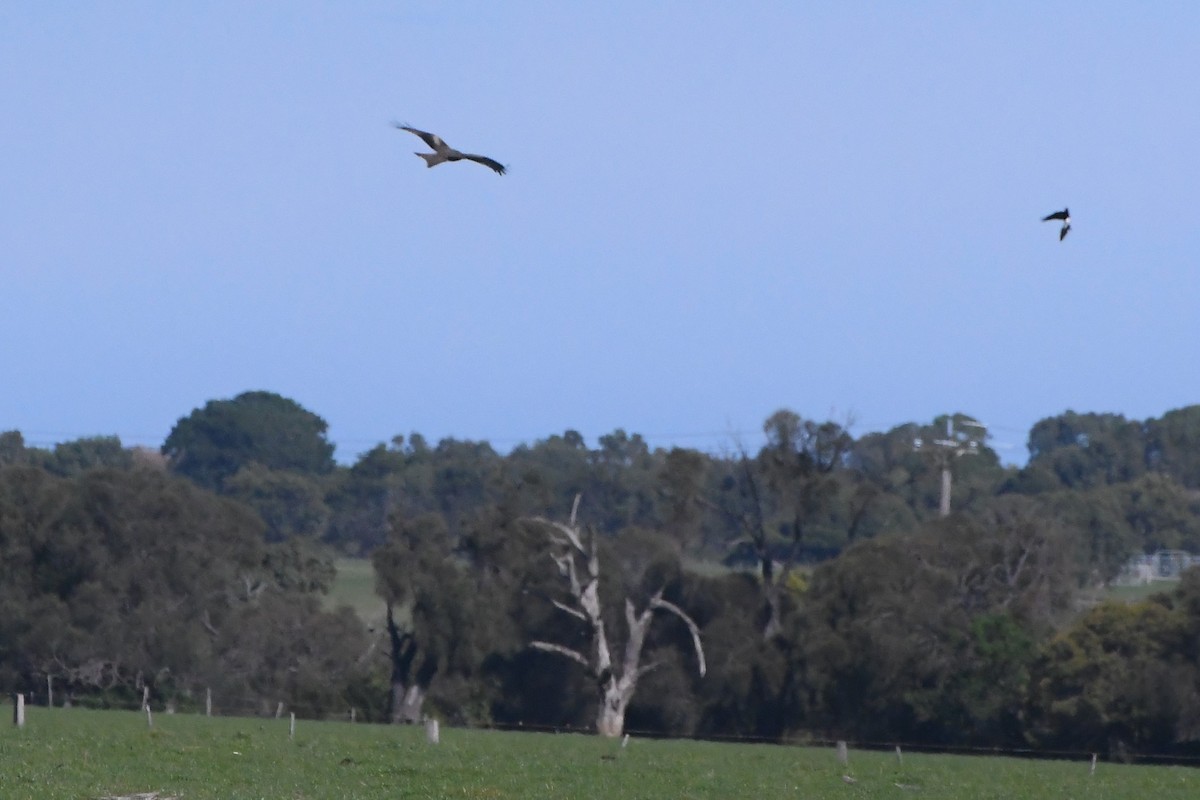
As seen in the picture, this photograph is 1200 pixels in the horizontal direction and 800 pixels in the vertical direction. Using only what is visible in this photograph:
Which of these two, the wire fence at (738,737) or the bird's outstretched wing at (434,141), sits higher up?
the bird's outstretched wing at (434,141)

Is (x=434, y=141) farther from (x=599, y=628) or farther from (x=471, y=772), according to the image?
(x=599, y=628)

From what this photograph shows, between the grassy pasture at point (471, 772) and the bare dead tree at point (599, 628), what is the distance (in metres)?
17.9

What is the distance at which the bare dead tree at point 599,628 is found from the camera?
60031mm

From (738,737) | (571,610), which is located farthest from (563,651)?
(738,737)

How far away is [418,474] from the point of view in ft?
372

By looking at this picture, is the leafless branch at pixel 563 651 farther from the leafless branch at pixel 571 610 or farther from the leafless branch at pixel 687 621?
the leafless branch at pixel 687 621

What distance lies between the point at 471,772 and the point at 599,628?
31517mm

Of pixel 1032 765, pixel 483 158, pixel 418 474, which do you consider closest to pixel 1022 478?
pixel 418 474

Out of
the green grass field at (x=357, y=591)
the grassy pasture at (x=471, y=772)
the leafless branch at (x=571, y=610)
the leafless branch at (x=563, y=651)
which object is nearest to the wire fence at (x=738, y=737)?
the leafless branch at (x=563, y=651)

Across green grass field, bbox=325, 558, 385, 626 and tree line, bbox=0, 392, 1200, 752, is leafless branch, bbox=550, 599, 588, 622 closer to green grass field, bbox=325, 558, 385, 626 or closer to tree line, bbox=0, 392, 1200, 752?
tree line, bbox=0, 392, 1200, 752

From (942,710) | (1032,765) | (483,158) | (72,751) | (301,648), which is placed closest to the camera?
(483,158)

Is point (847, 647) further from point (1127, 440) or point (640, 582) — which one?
point (1127, 440)

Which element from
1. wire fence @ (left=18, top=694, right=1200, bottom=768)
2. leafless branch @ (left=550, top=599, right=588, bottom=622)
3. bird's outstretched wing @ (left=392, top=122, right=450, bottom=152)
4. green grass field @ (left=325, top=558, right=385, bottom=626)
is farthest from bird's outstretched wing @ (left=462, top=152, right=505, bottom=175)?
green grass field @ (left=325, top=558, right=385, bottom=626)

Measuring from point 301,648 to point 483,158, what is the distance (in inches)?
1889
